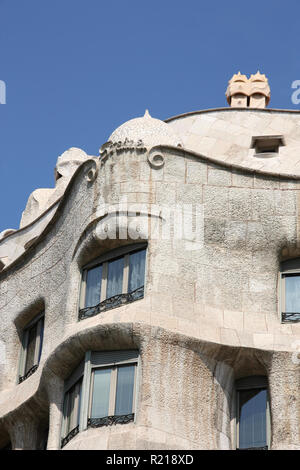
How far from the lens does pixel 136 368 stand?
27.0 metres

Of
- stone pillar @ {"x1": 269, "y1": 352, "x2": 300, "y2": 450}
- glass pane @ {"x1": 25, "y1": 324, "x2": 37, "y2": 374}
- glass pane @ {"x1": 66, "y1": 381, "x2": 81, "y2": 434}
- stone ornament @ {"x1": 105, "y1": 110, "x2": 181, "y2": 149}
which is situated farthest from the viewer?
glass pane @ {"x1": 25, "y1": 324, "x2": 37, "y2": 374}

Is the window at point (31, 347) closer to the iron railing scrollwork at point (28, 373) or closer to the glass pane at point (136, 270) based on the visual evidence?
the iron railing scrollwork at point (28, 373)

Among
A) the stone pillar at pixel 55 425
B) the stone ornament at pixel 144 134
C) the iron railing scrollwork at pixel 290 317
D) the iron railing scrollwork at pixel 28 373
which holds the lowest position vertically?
the stone pillar at pixel 55 425

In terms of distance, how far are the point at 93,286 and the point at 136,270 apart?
119 centimetres

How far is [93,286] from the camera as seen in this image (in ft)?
95.5

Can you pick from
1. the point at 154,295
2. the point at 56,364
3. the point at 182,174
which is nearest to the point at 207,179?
the point at 182,174

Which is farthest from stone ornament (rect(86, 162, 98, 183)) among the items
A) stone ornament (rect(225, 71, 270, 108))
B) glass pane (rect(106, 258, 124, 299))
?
stone ornament (rect(225, 71, 270, 108))

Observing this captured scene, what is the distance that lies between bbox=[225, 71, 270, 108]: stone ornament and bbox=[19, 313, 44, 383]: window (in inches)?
312

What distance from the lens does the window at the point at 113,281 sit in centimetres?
2825

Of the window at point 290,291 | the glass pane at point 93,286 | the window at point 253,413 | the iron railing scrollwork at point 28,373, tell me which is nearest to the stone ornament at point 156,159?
the glass pane at point 93,286

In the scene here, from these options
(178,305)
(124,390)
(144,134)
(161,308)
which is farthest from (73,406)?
(144,134)

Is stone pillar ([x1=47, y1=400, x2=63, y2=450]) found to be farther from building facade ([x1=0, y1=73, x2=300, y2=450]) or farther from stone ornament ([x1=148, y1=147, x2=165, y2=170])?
stone ornament ([x1=148, y1=147, x2=165, y2=170])

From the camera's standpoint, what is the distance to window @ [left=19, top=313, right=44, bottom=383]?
3091 centimetres

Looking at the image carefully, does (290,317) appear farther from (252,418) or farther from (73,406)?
(73,406)
